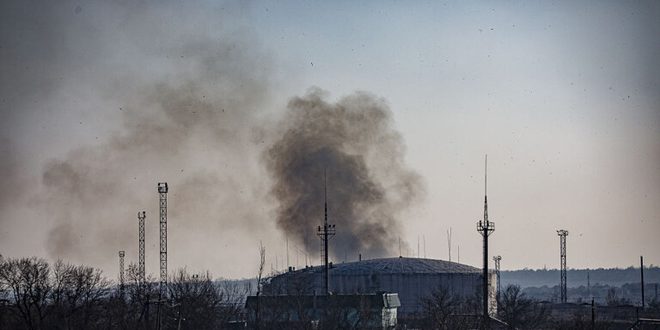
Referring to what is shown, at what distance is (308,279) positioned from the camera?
87562mm

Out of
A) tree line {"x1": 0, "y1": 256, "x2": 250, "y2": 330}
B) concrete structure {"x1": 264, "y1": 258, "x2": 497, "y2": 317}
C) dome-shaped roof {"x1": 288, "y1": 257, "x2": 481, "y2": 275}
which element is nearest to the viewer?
tree line {"x1": 0, "y1": 256, "x2": 250, "y2": 330}

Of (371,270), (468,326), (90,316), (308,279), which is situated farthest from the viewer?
(371,270)

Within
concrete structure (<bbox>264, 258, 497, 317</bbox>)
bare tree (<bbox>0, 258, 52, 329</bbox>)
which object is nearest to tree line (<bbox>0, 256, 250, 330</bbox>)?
bare tree (<bbox>0, 258, 52, 329</bbox>)

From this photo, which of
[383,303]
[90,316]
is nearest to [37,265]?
[90,316]

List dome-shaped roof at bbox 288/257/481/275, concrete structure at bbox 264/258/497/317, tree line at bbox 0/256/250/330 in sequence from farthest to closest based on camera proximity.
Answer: dome-shaped roof at bbox 288/257/481/275, concrete structure at bbox 264/258/497/317, tree line at bbox 0/256/250/330

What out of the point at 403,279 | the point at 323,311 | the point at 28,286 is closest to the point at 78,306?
the point at 28,286

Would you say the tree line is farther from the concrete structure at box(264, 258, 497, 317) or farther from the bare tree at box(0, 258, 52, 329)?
the concrete structure at box(264, 258, 497, 317)

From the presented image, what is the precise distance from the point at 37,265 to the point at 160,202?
11929 millimetres

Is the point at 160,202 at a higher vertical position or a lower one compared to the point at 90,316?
higher

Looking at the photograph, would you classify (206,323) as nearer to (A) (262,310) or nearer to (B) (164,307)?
(B) (164,307)

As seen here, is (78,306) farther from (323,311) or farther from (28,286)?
(323,311)

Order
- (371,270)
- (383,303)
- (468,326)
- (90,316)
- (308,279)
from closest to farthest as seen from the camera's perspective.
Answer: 1. (90,316)
2. (468,326)
3. (383,303)
4. (308,279)
5. (371,270)

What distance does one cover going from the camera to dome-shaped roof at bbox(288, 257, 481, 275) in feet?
314

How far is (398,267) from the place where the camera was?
97.6 m
